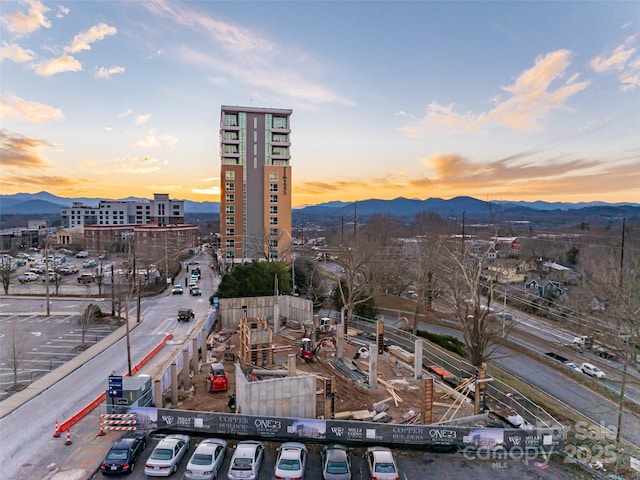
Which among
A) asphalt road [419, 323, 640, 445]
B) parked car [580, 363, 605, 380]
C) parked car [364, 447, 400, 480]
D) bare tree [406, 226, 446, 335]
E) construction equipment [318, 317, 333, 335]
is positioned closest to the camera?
parked car [364, 447, 400, 480]

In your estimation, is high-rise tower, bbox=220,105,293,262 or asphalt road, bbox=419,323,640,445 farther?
high-rise tower, bbox=220,105,293,262

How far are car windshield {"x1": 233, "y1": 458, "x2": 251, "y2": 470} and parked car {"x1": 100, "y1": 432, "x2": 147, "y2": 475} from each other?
345 cm

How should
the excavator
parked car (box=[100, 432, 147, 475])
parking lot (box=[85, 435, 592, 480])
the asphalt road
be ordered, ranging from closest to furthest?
parked car (box=[100, 432, 147, 475]) < parking lot (box=[85, 435, 592, 480]) < the asphalt road < the excavator

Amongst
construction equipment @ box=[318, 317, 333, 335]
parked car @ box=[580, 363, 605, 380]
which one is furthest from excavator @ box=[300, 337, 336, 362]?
parked car @ box=[580, 363, 605, 380]

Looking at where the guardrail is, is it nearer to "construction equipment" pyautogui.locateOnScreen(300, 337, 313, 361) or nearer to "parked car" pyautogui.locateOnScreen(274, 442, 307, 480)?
"construction equipment" pyautogui.locateOnScreen(300, 337, 313, 361)

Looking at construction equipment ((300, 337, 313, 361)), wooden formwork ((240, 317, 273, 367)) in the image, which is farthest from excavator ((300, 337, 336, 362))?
wooden formwork ((240, 317, 273, 367))

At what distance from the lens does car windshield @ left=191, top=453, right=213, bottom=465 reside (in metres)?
12.3

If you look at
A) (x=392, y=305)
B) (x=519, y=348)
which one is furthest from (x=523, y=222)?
(x=519, y=348)

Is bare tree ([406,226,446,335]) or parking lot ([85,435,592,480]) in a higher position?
bare tree ([406,226,446,335])

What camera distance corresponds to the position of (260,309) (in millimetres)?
31859

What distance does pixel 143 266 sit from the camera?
60.1 metres

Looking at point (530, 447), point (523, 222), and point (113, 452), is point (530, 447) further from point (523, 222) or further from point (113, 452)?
point (523, 222)

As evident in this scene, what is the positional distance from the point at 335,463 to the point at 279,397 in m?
3.59

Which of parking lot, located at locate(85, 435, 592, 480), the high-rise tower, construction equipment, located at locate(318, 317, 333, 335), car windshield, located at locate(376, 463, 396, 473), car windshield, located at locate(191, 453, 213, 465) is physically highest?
the high-rise tower
